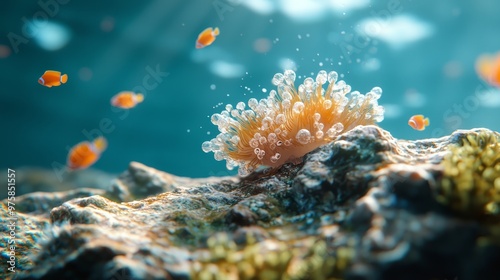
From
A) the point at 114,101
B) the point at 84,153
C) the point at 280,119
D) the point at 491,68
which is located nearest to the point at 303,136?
the point at 280,119

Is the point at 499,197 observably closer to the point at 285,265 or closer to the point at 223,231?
the point at 285,265

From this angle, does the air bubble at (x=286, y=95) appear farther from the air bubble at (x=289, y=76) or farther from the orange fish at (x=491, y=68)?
the orange fish at (x=491, y=68)

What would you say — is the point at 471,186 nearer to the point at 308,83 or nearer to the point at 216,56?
the point at 308,83

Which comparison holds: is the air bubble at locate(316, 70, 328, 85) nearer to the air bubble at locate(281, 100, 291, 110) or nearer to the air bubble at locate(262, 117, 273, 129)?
the air bubble at locate(281, 100, 291, 110)

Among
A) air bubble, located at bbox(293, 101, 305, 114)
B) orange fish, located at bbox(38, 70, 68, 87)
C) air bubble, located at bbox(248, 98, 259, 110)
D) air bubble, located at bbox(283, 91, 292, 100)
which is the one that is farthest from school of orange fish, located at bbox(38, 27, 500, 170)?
air bubble, located at bbox(248, 98, 259, 110)

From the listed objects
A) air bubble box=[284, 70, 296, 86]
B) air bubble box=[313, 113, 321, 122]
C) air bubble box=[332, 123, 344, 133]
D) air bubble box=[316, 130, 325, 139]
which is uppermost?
air bubble box=[284, 70, 296, 86]

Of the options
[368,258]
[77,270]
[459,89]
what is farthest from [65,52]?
[459,89]

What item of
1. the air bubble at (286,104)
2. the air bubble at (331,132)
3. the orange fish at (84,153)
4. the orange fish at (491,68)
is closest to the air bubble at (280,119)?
the air bubble at (286,104)
